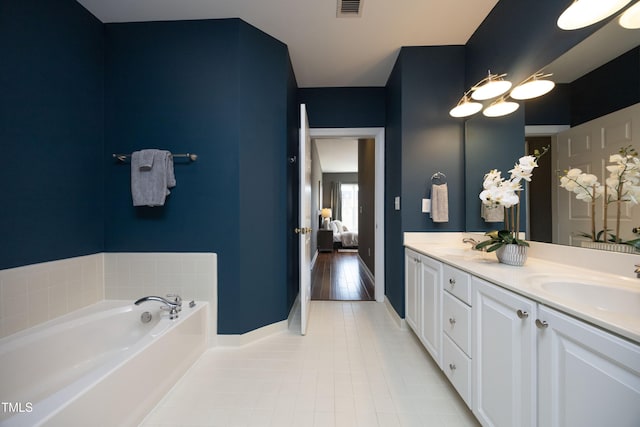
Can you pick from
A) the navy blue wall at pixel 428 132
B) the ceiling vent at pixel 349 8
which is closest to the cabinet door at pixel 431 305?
the navy blue wall at pixel 428 132

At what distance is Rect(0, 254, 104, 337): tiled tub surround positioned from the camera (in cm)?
138

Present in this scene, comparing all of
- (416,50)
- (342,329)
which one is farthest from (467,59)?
(342,329)

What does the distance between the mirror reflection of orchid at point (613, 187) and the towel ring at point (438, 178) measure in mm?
978

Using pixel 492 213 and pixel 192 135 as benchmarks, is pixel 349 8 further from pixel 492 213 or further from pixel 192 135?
pixel 492 213

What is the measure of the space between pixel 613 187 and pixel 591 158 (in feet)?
0.58

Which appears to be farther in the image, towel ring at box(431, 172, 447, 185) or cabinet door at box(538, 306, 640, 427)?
towel ring at box(431, 172, 447, 185)

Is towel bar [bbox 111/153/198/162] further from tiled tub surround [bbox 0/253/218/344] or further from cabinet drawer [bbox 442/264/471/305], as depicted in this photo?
cabinet drawer [bbox 442/264/471/305]

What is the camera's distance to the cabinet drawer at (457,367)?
1.21 m

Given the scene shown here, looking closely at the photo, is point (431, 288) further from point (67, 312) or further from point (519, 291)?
point (67, 312)

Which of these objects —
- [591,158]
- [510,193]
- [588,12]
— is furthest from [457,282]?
[588,12]

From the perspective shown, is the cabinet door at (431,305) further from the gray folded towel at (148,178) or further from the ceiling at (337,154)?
the ceiling at (337,154)

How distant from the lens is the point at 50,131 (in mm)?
1589

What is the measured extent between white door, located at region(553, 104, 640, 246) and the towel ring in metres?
0.89

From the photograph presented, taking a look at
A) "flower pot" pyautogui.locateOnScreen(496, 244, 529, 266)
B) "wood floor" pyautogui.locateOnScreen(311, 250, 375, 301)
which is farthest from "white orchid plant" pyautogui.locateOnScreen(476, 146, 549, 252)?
"wood floor" pyautogui.locateOnScreen(311, 250, 375, 301)
